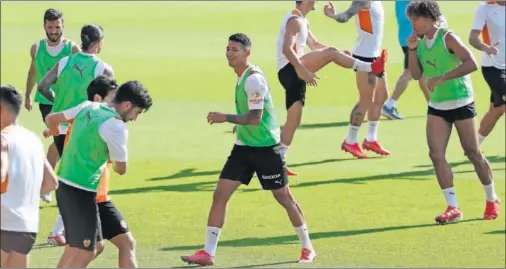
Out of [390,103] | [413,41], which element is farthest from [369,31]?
[413,41]

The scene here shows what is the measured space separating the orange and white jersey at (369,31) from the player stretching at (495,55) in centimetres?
186

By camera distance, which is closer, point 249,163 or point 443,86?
point 249,163

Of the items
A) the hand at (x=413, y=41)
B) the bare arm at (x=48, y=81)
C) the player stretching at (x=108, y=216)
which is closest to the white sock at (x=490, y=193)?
the hand at (x=413, y=41)

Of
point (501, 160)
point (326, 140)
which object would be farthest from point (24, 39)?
point (501, 160)

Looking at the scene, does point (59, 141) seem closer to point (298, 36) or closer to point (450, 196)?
point (298, 36)

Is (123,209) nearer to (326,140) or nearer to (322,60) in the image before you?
(322,60)

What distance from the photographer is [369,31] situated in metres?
18.7

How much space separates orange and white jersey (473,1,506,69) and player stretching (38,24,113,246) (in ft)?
16.8

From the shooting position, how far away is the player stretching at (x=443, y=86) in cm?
1415

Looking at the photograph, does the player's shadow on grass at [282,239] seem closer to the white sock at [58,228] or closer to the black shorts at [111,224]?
the white sock at [58,228]

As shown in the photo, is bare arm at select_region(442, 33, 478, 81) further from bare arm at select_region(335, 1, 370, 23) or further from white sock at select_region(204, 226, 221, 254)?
bare arm at select_region(335, 1, 370, 23)

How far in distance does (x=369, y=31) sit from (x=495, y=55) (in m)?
2.56

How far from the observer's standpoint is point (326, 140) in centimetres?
2027

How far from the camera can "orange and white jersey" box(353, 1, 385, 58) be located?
1866 cm
